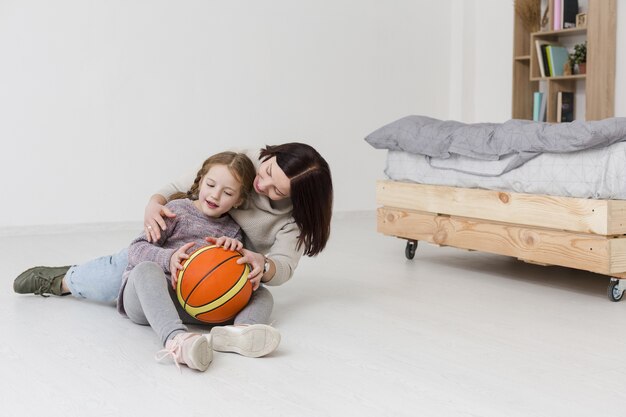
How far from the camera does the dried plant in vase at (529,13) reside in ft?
17.6

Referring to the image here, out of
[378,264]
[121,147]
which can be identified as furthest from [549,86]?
[121,147]

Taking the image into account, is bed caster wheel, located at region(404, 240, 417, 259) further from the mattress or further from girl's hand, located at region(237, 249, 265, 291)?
girl's hand, located at region(237, 249, 265, 291)

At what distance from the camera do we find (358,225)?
16.7 ft

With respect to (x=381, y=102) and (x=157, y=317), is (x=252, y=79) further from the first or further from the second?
(x=157, y=317)

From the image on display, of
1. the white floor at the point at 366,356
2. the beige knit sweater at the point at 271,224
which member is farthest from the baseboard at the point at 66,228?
the beige knit sweater at the point at 271,224

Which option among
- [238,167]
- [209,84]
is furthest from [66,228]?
[238,167]

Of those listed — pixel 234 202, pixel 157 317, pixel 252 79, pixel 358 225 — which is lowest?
pixel 358 225

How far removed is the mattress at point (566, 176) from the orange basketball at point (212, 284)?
126cm

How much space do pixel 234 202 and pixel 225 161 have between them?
0.41 feet

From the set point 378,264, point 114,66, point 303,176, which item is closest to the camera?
point 303,176

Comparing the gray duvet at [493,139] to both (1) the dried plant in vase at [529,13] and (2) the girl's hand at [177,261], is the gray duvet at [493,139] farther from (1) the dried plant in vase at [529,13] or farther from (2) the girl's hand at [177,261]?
(1) the dried plant in vase at [529,13]

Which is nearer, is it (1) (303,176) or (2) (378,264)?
(1) (303,176)

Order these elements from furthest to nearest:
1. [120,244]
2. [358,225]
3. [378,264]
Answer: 1. [358,225]
2. [120,244]
3. [378,264]

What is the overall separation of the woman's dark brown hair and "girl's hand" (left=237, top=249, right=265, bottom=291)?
218mm
